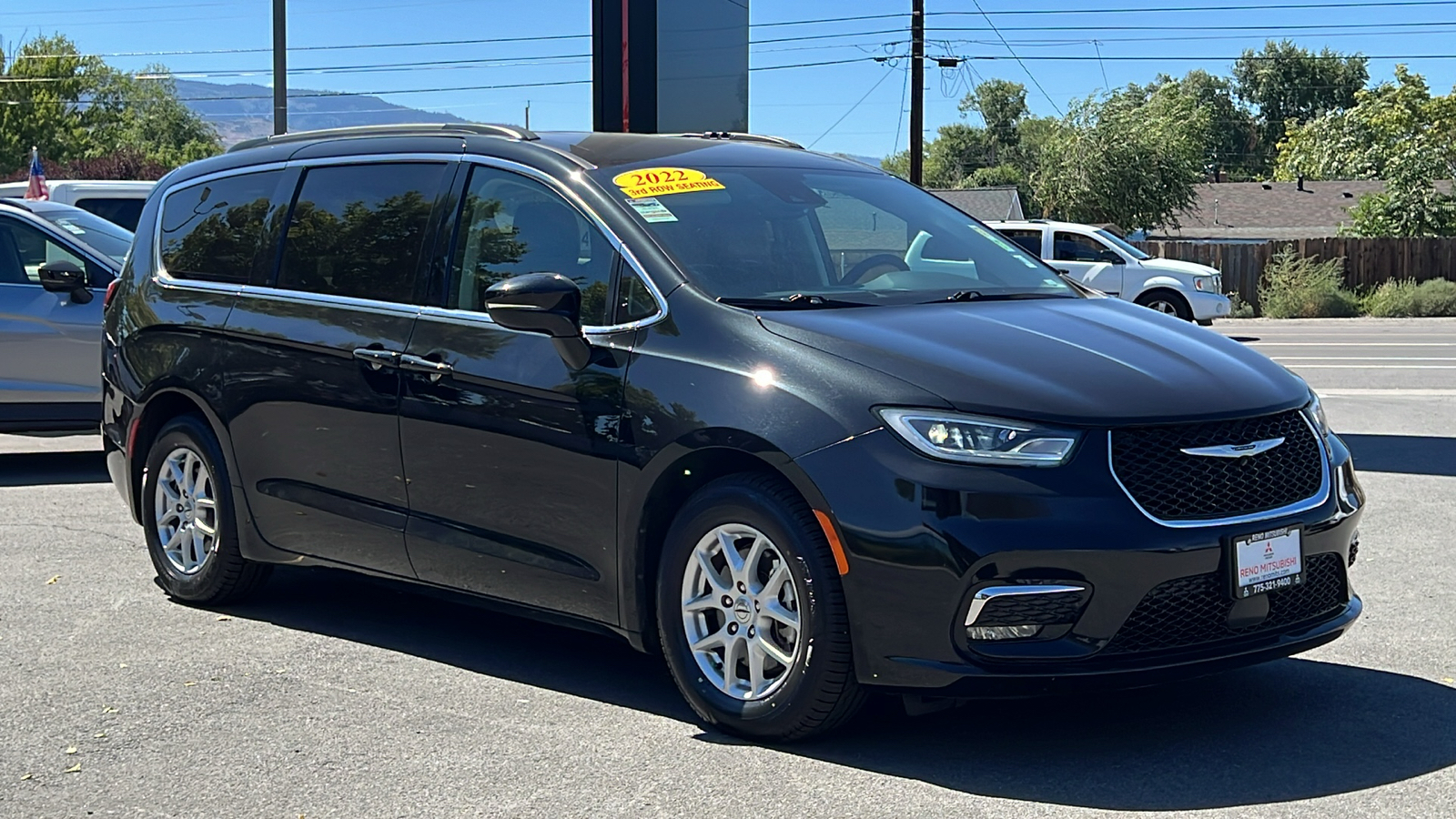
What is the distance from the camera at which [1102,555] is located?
4406 mm

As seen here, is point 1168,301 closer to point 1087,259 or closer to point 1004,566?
point 1087,259

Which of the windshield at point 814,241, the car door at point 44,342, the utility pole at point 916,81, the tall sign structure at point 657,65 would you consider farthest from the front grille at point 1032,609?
the utility pole at point 916,81

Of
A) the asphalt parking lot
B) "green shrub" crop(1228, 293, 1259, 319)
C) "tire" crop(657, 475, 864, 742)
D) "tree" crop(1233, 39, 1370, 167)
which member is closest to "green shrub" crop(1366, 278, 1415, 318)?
"green shrub" crop(1228, 293, 1259, 319)

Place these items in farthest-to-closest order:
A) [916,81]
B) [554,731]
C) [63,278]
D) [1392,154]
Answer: [1392,154] < [916,81] < [63,278] < [554,731]

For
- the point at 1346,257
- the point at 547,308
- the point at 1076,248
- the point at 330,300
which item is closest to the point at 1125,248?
the point at 1076,248

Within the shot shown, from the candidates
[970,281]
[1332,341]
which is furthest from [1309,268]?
[970,281]

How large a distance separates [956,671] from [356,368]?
2.54 metres

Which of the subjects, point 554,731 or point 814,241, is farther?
point 814,241

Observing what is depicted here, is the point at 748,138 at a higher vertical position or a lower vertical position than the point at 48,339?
higher

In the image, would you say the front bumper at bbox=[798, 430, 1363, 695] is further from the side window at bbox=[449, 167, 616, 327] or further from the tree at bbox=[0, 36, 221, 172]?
the tree at bbox=[0, 36, 221, 172]

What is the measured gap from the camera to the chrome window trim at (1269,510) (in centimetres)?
446

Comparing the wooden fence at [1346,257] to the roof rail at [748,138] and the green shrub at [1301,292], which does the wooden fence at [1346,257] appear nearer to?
the green shrub at [1301,292]

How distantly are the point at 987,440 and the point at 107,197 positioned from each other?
13.7 meters

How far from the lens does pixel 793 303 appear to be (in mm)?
5176
